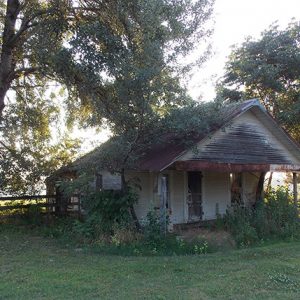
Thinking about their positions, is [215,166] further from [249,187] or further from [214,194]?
[249,187]

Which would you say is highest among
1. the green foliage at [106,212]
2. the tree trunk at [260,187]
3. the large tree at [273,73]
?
the large tree at [273,73]

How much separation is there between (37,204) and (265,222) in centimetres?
1041

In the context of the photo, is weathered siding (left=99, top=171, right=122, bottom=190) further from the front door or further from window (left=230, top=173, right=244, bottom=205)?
window (left=230, top=173, right=244, bottom=205)

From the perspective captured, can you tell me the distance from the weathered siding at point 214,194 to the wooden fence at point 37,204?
5.78m

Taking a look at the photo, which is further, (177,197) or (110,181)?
(110,181)

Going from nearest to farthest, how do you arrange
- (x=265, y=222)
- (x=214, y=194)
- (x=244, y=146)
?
(x=265, y=222), (x=244, y=146), (x=214, y=194)

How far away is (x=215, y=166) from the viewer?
14.5 metres

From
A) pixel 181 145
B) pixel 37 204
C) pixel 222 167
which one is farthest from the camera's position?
pixel 37 204

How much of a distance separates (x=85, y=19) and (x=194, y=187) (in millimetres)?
7972

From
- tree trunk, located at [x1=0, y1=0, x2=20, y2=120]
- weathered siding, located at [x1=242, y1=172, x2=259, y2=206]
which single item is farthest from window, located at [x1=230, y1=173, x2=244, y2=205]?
tree trunk, located at [x1=0, y1=0, x2=20, y2=120]

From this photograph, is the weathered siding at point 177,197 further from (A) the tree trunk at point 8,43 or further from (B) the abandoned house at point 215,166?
(A) the tree trunk at point 8,43

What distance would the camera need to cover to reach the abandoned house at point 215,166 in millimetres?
14344

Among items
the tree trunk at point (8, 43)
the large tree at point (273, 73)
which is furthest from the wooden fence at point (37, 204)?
the large tree at point (273, 73)

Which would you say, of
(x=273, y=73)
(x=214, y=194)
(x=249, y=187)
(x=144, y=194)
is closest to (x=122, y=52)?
(x=144, y=194)
